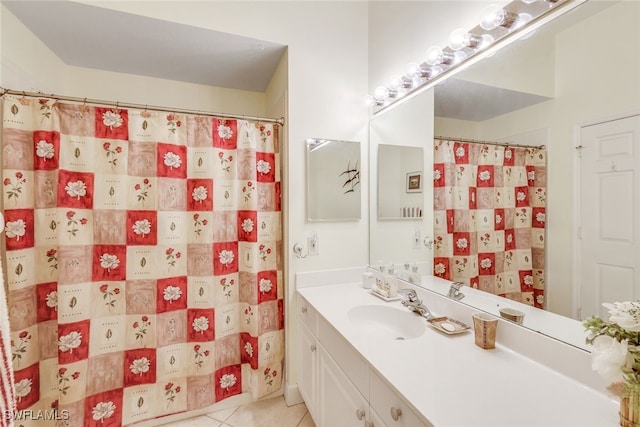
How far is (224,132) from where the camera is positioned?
5.65 ft

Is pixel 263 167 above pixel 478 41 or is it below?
below

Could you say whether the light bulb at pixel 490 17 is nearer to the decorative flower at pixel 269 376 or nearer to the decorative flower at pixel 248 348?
the decorative flower at pixel 248 348

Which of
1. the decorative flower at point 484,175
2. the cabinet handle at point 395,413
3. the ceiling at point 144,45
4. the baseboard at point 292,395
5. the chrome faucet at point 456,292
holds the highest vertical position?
the ceiling at point 144,45

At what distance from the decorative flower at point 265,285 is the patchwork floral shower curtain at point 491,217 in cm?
103

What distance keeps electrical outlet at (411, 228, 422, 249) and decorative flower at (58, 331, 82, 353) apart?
1.91m

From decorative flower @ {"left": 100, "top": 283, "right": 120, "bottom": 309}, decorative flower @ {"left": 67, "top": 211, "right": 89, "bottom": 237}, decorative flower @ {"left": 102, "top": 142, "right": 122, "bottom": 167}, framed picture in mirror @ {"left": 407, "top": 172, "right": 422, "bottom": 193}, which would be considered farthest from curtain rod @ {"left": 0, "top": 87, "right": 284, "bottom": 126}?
decorative flower @ {"left": 100, "top": 283, "right": 120, "bottom": 309}

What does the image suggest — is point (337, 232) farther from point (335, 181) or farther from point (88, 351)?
point (88, 351)

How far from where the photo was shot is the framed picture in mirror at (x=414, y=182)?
5.05 feet

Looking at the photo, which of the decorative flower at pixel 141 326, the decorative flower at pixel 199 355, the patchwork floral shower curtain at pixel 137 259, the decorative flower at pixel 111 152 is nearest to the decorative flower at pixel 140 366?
the patchwork floral shower curtain at pixel 137 259

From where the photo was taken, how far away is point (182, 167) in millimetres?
1650

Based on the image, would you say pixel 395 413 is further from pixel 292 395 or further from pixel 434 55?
pixel 434 55

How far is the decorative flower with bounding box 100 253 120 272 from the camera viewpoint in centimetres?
151

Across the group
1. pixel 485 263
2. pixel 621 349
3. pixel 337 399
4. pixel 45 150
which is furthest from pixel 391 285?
pixel 45 150

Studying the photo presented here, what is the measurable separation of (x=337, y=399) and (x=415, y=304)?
0.56 meters
